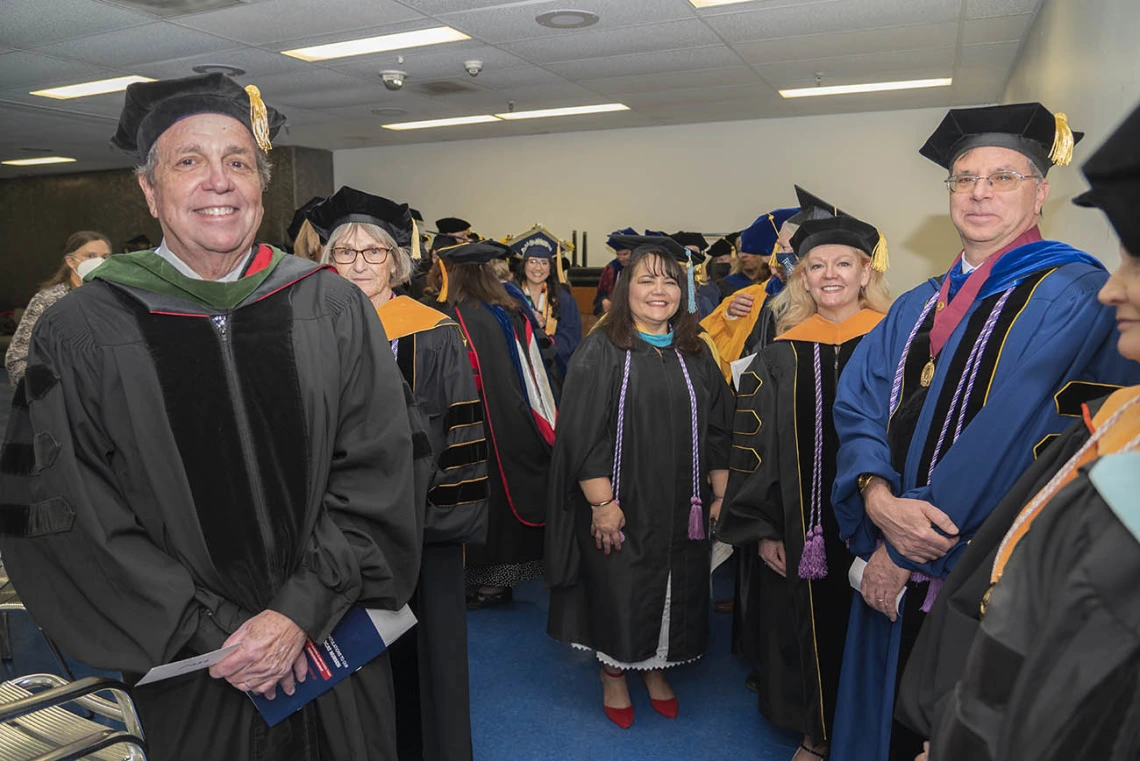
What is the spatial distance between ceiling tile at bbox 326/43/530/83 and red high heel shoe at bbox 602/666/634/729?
184 inches

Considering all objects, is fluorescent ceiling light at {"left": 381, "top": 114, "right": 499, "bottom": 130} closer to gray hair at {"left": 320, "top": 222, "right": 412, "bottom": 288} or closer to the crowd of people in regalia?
gray hair at {"left": 320, "top": 222, "right": 412, "bottom": 288}

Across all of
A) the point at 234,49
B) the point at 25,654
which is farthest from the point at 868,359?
the point at 234,49

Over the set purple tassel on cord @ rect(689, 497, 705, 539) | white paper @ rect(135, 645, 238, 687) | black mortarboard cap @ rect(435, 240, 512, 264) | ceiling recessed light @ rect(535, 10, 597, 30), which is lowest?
purple tassel on cord @ rect(689, 497, 705, 539)

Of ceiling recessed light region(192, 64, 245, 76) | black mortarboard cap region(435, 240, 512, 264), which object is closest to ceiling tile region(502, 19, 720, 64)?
ceiling recessed light region(192, 64, 245, 76)

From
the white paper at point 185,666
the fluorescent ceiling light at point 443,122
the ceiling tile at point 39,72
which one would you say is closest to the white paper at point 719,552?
the white paper at point 185,666

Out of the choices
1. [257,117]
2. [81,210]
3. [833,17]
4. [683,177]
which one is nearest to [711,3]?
[833,17]

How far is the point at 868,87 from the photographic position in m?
7.23

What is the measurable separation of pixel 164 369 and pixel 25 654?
2.63 metres

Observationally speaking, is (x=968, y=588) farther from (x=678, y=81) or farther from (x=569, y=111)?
(x=569, y=111)

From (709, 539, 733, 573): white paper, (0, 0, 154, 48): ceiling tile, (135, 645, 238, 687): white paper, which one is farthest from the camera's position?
(0, 0, 154, 48): ceiling tile

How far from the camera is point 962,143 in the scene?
191cm

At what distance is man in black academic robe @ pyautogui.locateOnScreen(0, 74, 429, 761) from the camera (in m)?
1.35

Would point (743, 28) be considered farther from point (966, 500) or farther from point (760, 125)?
point (966, 500)

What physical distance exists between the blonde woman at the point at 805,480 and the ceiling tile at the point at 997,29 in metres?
3.71
